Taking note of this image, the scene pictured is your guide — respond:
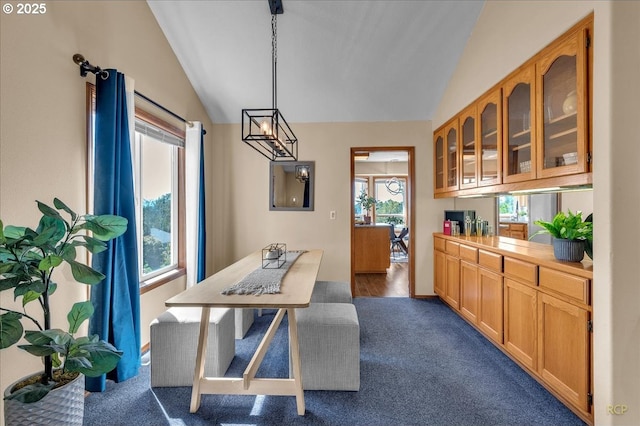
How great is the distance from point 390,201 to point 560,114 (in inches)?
267

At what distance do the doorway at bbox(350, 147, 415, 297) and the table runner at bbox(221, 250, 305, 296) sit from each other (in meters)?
1.86

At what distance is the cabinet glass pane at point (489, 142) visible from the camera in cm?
243

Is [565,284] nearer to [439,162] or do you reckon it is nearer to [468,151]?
[468,151]

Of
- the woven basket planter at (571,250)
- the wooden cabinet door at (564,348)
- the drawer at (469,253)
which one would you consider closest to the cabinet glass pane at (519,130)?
the woven basket planter at (571,250)

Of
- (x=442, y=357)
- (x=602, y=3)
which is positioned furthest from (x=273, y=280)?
(x=602, y=3)

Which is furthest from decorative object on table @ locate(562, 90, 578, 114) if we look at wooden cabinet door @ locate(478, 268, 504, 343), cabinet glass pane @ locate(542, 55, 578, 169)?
wooden cabinet door @ locate(478, 268, 504, 343)

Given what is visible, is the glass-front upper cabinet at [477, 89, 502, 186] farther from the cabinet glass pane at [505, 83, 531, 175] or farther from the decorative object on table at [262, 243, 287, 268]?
the decorative object on table at [262, 243, 287, 268]

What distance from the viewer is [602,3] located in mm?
1382

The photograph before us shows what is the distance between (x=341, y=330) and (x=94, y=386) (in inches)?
65.1

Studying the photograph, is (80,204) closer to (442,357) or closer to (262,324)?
(262,324)

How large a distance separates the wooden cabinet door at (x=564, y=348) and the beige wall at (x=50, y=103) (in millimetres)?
3011

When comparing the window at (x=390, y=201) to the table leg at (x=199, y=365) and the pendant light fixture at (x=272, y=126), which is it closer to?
the pendant light fixture at (x=272, y=126)

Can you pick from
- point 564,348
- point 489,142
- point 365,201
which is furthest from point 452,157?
point 365,201

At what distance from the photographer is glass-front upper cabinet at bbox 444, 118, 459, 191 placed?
313 cm
